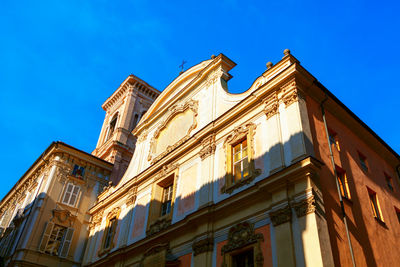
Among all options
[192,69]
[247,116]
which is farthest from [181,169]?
[192,69]

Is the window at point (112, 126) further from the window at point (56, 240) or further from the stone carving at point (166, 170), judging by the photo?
the stone carving at point (166, 170)

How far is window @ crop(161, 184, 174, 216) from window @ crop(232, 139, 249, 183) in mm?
4037

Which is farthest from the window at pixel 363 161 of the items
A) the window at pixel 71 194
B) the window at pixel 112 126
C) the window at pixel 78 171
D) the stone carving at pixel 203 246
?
the window at pixel 112 126

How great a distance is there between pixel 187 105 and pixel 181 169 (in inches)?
146

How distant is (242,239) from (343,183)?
3795 millimetres

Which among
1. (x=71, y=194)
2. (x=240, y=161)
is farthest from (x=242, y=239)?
(x=71, y=194)

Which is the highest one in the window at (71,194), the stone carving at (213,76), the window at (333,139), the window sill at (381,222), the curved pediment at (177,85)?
the curved pediment at (177,85)

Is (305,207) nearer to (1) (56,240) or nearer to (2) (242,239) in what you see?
(2) (242,239)

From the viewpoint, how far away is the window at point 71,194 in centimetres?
2165

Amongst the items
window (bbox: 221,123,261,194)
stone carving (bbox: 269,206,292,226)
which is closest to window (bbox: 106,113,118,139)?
window (bbox: 221,123,261,194)

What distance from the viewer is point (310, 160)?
9.94 m

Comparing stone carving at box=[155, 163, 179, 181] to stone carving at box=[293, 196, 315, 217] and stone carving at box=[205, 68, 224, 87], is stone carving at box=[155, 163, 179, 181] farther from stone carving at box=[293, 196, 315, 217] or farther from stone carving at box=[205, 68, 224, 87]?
stone carving at box=[293, 196, 315, 217]

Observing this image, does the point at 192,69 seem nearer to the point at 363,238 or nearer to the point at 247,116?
the point at 247,116

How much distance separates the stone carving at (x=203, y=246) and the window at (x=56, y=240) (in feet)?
35.3
